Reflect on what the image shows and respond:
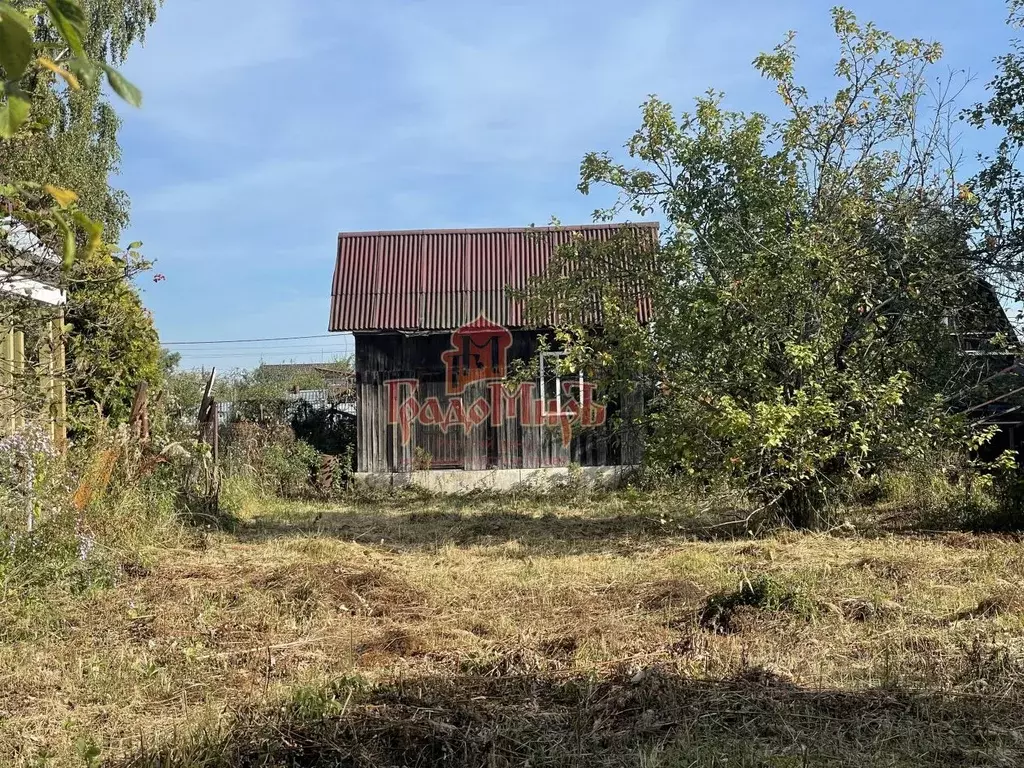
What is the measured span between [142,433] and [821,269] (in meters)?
7.84

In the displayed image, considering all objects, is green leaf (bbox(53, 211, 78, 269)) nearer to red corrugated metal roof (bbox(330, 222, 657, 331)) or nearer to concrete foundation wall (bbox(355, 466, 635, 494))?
concrete foundation wall (bbox(355, 466, 635, 494))

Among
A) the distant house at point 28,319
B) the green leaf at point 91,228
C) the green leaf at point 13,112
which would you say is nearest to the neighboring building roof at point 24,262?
the distant house at point 28,319

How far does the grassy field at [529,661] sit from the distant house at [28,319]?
140 centimetres

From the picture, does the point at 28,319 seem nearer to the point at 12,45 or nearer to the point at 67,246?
the point at 67,246

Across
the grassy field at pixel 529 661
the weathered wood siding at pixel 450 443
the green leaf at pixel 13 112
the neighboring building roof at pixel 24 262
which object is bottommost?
the grassy field at pixel 529 661

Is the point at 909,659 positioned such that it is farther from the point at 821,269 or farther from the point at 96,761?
the point at 821,269

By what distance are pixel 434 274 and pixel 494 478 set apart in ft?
13.6

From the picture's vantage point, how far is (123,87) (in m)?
1.09

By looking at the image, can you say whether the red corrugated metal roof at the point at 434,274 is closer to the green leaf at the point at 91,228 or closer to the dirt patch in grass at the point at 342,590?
the dirt patch in grass at the point at 342,590

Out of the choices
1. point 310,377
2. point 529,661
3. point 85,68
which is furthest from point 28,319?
point 310,377

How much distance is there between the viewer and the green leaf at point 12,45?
42.4 inches

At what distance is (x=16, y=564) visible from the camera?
615cm

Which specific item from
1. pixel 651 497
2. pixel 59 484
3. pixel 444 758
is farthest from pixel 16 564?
pixel 651 497

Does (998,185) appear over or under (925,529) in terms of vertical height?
over
